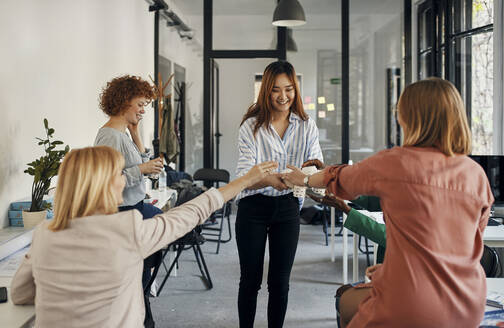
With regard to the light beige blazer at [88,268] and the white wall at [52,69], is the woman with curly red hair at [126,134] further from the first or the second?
the light beige blazer at [88,268]

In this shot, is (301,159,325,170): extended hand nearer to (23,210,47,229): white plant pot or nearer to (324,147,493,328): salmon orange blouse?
(324,147,493,328): salmon orange blouse

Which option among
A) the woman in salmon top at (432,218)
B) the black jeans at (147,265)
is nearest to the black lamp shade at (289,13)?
the black jeans at (147,265)

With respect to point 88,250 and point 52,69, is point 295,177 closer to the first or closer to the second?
point 88,250

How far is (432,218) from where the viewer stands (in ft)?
4.52

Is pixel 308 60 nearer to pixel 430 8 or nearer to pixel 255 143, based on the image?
pixel 430 8

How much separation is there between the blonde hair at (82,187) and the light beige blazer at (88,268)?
3cm

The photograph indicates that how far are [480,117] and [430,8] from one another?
7.21 ft

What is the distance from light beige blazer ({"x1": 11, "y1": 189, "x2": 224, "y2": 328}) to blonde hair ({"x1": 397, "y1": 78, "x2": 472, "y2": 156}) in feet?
2.96

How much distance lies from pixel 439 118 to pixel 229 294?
2939 millimetres

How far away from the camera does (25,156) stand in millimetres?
3332

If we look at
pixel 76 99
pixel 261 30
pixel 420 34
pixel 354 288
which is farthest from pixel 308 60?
pixel 354 288

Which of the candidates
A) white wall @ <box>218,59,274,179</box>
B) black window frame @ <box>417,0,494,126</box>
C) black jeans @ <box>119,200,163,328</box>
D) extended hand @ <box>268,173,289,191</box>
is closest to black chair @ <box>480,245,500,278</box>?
extended hand @ <box>268,173,289,191</box>

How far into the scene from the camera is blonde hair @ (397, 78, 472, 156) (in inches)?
55.5

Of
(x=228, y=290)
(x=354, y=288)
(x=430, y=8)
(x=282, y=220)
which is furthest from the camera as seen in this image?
(x=430, y=8)
